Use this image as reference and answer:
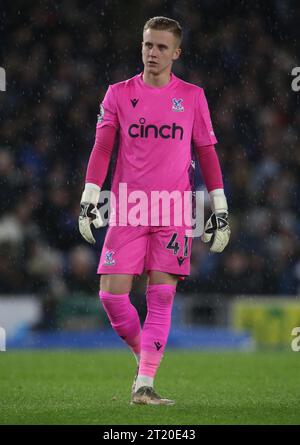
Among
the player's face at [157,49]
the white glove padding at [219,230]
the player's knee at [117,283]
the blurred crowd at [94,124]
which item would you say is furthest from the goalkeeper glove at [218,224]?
the blurred crowd at [94,124]

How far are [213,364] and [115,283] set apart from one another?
379 cm

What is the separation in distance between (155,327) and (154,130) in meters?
1.12

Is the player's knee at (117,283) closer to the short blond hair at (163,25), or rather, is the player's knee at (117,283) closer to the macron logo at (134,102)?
the macron logo at (134,102)

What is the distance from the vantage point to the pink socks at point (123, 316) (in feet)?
20.9

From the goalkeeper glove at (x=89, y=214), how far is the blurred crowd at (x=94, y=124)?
655cm

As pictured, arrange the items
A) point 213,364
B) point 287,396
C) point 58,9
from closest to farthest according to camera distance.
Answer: point 287,396 → point 213,364 → point 58,9

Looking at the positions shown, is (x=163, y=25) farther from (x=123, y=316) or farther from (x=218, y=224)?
(x=123, y=316)

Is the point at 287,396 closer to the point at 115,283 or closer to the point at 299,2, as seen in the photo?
the point at 115,283

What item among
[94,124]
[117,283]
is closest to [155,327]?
[117,283]

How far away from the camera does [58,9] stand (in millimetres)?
16250

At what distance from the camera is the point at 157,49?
640cm

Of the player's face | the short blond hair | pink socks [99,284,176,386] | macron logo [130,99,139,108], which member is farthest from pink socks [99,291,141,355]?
the short blond hair

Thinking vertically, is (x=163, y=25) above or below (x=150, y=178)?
above
